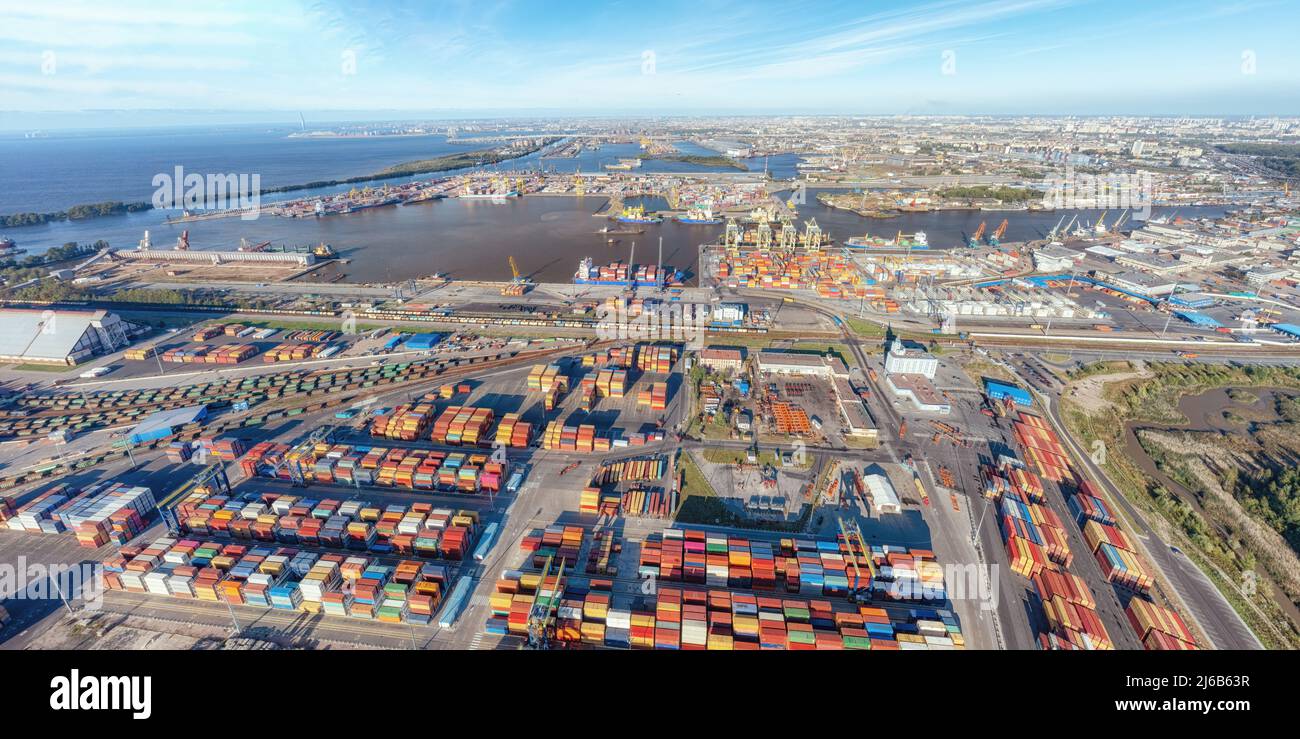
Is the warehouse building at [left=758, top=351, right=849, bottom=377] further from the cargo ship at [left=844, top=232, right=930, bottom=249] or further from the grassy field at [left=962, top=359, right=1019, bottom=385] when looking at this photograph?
the cargo ship at [left=844, top=232, right=930, bottom=249]

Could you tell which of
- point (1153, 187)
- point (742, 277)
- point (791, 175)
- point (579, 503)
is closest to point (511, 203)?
point (742, 277)

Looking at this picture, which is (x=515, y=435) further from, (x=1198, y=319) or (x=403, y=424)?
(x=1198, y=319)

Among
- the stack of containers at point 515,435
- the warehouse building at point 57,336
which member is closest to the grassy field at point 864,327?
the stack of containers at point 515,435

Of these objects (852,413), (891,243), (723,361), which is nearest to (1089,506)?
(852,413)

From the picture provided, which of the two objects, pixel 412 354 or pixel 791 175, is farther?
pixel 791 175

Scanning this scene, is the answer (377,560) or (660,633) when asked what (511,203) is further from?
(660,633)

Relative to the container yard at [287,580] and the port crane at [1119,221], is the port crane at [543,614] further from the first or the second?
the port crane at [1119,221]
